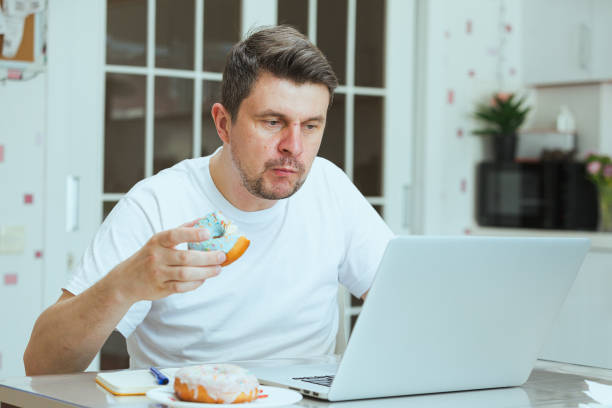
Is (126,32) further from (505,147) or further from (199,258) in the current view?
(199,258)

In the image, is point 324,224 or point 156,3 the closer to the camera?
point 324,224

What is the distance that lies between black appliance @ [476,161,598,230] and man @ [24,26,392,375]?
2438 mm

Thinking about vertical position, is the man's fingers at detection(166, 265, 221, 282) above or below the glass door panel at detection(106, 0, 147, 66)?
below

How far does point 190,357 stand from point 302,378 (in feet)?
1.32

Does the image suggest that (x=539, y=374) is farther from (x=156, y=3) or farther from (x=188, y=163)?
(x=156, y=3)

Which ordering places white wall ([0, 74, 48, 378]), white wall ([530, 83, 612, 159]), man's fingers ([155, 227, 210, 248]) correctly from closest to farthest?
man's fingers ([155, 227, 210, 248])
white wall ([0, 74, 48, 378])
white wall ([530, 83, 612, 159])

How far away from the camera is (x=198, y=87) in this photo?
3.22 metres

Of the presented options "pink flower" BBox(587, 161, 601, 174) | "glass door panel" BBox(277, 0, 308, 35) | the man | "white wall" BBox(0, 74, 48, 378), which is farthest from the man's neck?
"pink flower" BBox(587, 161, 601, 174)

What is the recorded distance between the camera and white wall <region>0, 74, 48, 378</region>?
2.75m

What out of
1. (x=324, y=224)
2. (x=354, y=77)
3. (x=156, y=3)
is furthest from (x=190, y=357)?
(x=354, y=77)

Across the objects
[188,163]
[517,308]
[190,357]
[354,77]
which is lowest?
[190,357]

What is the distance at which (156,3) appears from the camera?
3.11 meters

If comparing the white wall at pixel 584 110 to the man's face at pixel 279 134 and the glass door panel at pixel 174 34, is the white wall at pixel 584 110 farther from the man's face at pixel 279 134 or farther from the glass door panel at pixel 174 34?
the man's face at pixel 279 134

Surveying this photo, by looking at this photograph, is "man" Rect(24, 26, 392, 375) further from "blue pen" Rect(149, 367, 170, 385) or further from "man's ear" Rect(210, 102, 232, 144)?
"blue pen" Rect(149, 367, 170, 385)
